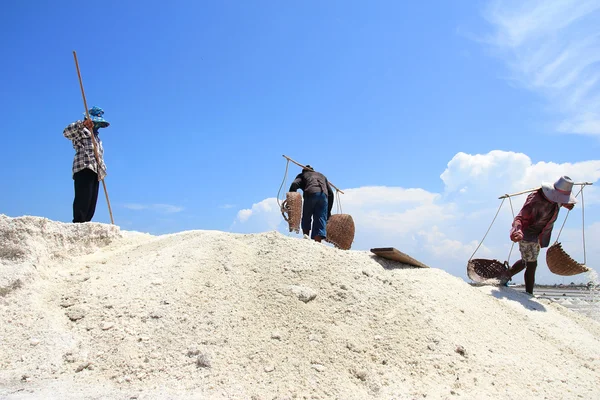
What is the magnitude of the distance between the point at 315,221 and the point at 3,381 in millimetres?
4359

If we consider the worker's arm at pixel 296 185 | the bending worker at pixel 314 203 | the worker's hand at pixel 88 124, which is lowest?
the bending worker at pixel 314 203

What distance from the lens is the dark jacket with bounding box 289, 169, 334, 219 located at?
6.46 meters

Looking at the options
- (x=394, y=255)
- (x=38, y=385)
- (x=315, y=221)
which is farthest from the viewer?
(x=315, y=221)

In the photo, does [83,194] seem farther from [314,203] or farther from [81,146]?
[314,203]

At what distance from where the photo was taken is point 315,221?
6.36 meters

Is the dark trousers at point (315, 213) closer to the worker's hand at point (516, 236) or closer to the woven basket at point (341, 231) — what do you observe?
the woven basket at point (341, 231)

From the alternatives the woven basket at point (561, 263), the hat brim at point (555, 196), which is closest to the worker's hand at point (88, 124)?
the hat brim at point (555, 196)

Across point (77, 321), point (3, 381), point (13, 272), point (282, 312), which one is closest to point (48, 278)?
point (13, 272)

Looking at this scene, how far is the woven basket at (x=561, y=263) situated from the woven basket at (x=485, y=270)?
0.58 m

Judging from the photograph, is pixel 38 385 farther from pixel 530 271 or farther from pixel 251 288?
pixel 530 271

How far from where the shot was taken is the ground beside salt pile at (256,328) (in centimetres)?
262

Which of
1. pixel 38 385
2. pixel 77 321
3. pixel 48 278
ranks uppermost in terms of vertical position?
pixel 48 278

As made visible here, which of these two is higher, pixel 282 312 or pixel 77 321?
pixel 77 321

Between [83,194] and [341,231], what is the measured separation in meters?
3.51
